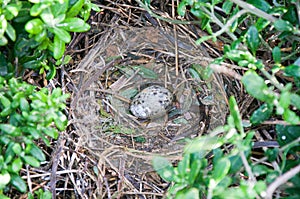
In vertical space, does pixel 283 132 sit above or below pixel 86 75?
above

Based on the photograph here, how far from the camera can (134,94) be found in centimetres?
218

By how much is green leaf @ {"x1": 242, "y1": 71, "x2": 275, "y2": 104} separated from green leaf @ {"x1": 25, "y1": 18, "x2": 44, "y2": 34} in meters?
0.52

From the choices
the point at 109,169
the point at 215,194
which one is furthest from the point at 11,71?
the point at 215,194

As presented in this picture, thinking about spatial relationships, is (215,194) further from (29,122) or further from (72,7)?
(72,7)

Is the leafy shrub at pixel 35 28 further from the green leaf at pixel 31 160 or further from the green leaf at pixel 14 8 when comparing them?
the green leaf at pixel 31 160

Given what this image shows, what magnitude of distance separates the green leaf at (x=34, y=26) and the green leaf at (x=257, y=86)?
519 mm

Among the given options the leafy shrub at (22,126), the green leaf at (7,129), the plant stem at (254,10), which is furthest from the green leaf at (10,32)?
the plant stem at (254,10)

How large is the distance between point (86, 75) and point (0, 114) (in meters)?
0.74

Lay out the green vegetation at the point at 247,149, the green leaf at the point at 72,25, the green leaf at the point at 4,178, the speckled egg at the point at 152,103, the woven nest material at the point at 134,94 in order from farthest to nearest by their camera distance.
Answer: the speckled egg at the point at 152,103, the woven nest material at the point at 134,94, the green leaf at the point at 72,25, the green leaf at the point at 4,178, the green vegetation at the point at 247,149

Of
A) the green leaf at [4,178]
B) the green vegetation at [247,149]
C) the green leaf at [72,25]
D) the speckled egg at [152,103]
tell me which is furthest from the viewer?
the speckled egg at [152,103]

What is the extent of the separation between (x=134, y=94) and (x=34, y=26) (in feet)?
3.24

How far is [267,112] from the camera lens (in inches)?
49.9

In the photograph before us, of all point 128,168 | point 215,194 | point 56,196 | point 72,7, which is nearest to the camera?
point 215,194

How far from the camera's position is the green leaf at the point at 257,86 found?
1.10m
